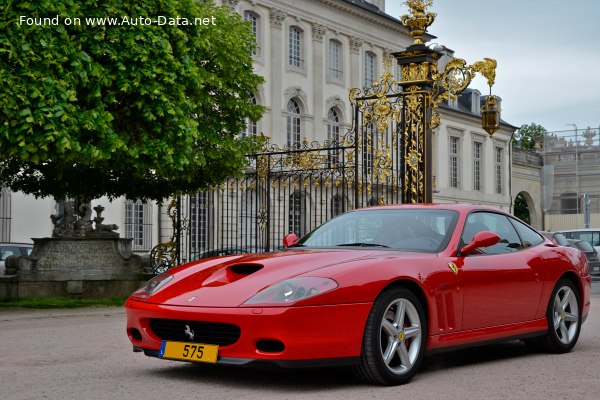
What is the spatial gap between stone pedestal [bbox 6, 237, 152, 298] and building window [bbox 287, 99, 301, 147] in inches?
997

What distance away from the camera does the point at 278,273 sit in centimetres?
682

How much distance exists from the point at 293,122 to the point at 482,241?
119ft

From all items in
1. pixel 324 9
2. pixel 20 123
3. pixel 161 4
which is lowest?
pixel 20 123

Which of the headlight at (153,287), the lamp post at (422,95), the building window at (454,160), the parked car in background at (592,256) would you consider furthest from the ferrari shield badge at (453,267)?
the building window at (454,160)

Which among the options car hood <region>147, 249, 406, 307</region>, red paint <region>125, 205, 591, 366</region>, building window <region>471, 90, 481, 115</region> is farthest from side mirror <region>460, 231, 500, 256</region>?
building window <region>471, 90, 481, 115</region>

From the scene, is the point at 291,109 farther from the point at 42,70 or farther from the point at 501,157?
the point at 42,70

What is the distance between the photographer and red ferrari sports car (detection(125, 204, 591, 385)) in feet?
21.1

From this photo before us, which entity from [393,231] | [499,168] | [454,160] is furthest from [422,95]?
[499,168]

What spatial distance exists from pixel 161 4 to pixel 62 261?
194 inches

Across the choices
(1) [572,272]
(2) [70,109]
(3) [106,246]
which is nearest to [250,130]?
(3) [106,246]

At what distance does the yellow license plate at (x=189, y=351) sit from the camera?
21.6ft

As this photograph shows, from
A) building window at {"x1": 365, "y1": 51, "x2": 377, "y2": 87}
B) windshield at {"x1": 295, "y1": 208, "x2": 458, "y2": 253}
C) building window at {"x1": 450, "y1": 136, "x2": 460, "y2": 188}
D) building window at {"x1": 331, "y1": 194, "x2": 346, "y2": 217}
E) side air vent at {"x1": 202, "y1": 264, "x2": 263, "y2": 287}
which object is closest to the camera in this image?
side air vent at {"x1": 202, "y1": 264, "x2": 263, "y2": 287}

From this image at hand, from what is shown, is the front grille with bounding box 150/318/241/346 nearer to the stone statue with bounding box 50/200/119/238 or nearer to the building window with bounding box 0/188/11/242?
the stone statue with bounding box 50/200/119/238

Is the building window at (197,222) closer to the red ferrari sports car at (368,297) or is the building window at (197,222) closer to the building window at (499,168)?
the red ferrari sports car at (368,297)
